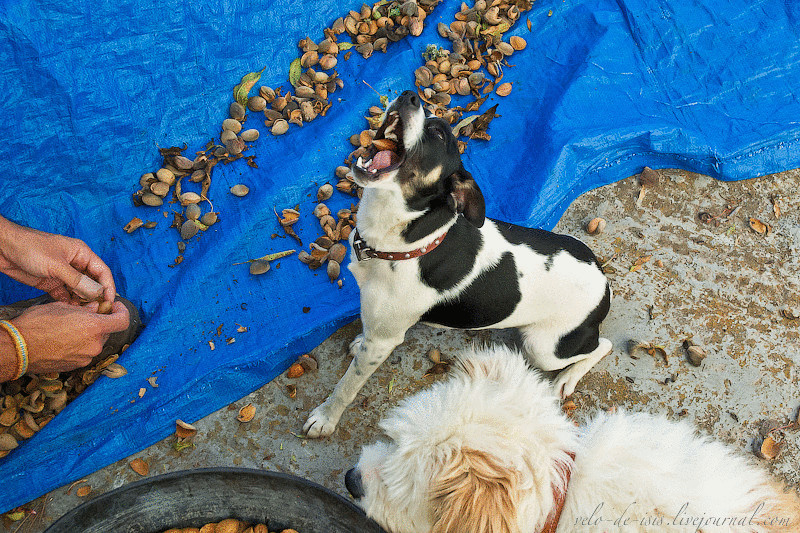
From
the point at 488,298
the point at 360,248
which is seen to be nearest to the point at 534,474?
the point at 488,298

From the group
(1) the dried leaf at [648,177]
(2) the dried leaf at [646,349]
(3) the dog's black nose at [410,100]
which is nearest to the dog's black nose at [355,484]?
(3) the dog's black nose at [410,100]

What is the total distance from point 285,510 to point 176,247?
154 cm

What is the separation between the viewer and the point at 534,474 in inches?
61.8

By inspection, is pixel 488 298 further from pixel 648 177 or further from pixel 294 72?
pixel 294 72

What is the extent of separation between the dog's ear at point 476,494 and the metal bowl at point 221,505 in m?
0.64

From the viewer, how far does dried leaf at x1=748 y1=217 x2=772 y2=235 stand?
3422 mm

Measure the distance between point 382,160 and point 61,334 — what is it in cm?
155

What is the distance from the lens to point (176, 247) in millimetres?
3053

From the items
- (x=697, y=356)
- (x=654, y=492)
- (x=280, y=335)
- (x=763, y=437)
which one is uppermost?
(x=654, y=492)

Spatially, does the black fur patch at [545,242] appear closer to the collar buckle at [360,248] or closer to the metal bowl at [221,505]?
the collar buckle at [360,248]

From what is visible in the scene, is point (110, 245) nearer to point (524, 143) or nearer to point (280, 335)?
point (280, 335)

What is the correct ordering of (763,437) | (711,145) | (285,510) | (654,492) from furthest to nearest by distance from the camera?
(711,145) < (763,437) < (285,510) < (654,492)

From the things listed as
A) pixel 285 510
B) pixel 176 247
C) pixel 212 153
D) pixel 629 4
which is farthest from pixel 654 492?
pixel 629 4

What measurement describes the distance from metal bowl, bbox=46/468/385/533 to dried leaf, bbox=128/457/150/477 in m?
0.48
